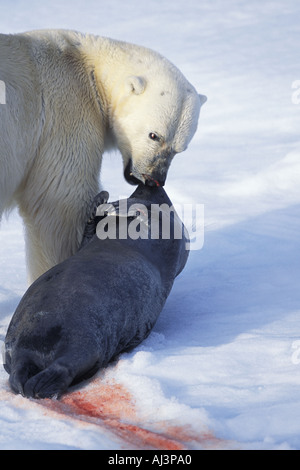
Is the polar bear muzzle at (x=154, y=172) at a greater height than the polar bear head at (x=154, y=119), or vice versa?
the polar bear head at (x=154, y=119)

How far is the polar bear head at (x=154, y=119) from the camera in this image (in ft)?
12.0

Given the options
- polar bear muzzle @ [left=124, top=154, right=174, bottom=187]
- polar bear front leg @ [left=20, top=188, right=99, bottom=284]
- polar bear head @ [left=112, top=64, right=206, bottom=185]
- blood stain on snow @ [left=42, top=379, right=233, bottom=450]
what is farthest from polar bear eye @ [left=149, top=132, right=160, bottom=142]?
blood stain on snow @ [left=42, top=379, right=233, bottom=450]

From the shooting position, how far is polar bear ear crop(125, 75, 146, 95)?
11.9ft

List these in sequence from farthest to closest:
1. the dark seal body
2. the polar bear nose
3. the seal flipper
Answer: the polar bear nose, the seal flipper, the dark seal body

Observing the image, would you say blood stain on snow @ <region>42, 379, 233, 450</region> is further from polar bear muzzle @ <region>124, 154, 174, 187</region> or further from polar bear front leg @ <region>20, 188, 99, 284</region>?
polar bear muzzle @ <region>124, 154, 174, 187</region>

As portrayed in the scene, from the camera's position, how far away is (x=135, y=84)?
11.9 feet

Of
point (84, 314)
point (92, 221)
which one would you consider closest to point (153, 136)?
point (92, 221)

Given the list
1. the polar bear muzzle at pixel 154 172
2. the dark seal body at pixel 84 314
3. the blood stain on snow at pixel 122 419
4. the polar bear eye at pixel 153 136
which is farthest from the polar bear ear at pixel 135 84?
the blood stain on snow at pixel 122 419

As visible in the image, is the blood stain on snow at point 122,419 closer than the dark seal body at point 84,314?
Yes

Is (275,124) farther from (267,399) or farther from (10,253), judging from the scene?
(267,399)

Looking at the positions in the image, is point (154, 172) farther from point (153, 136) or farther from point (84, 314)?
point (84, 314)

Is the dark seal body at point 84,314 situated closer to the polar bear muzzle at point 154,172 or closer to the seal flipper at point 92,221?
the seal flipper at point 92,221

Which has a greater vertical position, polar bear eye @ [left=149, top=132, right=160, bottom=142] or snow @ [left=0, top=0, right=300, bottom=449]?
polar bear eye @ [left=149, top=132, right=160, bottom=142]

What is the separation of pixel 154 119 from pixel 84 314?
55.6 inches
